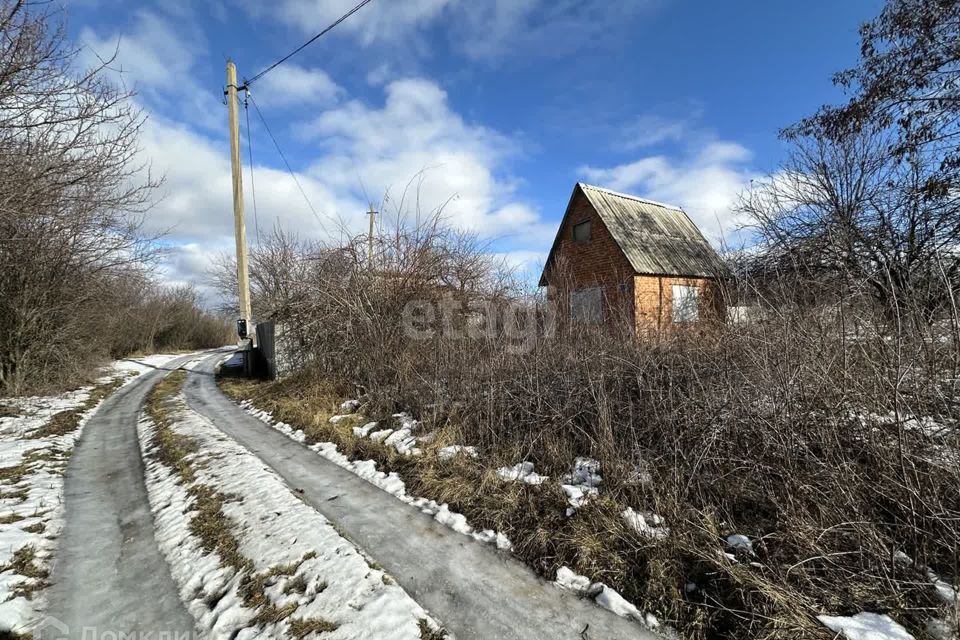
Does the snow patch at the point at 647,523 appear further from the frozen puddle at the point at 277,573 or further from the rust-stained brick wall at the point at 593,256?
the rust-stained brick wall at the point at 593,256

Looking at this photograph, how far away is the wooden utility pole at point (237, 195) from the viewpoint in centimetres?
1135

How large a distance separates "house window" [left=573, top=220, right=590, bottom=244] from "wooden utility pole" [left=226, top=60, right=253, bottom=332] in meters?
10.3

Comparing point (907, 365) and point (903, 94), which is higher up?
point (903, 94)

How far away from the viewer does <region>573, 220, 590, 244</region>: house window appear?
13.4m

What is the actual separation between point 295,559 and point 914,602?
3.80 m

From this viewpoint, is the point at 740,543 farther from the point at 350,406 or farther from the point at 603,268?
the point at 603,268

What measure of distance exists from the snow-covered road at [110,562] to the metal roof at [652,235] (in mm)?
11402

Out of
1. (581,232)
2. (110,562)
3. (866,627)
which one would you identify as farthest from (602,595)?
(581,232)

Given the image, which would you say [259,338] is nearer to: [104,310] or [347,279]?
[104,310]

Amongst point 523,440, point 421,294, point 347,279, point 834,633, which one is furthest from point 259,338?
point 834,633

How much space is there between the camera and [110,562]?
3141mm

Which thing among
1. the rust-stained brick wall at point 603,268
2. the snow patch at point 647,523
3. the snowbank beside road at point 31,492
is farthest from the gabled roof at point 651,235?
the snowbank beside road at point 31,492

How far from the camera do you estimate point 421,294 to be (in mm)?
8898

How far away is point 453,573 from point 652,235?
12847mm
